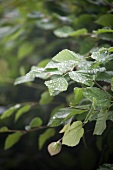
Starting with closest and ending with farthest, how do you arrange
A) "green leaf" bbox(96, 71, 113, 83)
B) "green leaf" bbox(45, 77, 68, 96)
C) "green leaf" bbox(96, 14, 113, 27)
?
"green leaf" bbox(45, 77, 68, 96)
"green leaf" bbox(96, 71, 113, 83)
"green leaf" bbox(96, 14, 113, 27)

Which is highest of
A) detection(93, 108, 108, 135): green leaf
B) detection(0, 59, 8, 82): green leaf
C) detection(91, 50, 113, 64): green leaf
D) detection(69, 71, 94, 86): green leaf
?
detection(91, 50, 113, 64): green leaf

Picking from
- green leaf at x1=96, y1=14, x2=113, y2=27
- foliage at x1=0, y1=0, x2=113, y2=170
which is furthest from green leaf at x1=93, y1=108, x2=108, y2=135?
green leaf at x1=96, y1=14, x2=113, y2=27

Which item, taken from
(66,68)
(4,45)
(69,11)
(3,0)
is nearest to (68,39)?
(69,11)

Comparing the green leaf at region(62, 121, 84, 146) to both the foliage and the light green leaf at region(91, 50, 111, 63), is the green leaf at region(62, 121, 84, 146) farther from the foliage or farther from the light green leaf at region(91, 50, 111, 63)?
the light green leaf at region(91, 50, 111, 63)

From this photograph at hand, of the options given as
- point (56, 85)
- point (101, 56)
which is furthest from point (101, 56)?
point (56, 85)

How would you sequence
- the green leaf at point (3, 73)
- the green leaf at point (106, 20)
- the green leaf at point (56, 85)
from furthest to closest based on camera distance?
the green leaf at point (3, 73) → the green leaf at point (106, 20) → the green leaf at point (56, 85)

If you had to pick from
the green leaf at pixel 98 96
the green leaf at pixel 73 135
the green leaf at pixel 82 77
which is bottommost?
the green leaf at pixel 73 135

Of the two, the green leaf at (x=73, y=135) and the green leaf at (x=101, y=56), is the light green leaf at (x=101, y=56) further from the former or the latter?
the green leaf at (x=73, y=135)

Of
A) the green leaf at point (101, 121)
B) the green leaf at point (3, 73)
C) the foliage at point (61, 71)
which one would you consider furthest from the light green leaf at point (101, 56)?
the green leaf at point (3, 73)
